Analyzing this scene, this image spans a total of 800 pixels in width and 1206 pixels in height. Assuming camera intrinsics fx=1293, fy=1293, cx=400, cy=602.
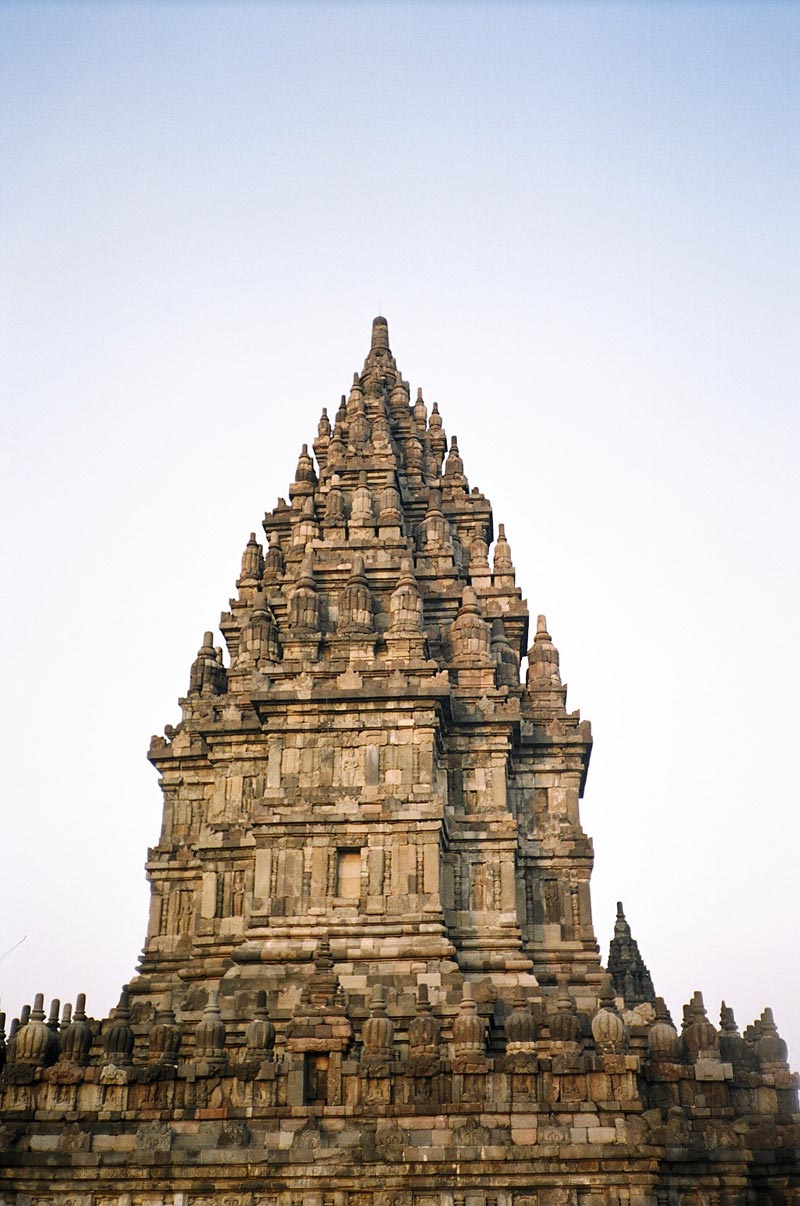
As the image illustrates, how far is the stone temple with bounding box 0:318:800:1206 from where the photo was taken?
24.2 meters

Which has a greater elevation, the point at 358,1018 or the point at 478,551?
the point at 478,551

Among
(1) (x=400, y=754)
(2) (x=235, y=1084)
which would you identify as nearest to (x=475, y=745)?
(1) (x=400, y=754)

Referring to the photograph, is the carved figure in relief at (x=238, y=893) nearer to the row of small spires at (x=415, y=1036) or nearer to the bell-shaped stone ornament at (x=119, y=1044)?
the row of small spires at (x=415, y=1036)

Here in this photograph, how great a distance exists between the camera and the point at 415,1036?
25.4 metres

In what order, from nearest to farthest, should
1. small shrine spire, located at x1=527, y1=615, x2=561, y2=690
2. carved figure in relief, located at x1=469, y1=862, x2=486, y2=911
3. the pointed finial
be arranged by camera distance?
carved figure in relief, located at x1=469, y1=862, x2=486, y2=911, small shrine spire, located at x1=527, y1=615, x2=561, y2=690, the pointed finial

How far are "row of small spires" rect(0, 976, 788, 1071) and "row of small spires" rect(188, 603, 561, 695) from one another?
10374mm

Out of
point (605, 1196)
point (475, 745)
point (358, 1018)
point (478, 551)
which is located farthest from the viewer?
point (478, 551)

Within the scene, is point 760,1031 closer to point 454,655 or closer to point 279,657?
point 454,655

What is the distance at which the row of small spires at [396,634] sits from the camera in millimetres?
35094

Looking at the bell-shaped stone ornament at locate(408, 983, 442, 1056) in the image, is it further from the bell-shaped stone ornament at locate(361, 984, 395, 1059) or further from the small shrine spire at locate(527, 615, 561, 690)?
the small shrine spire at locate(527, 615, 561, 690)

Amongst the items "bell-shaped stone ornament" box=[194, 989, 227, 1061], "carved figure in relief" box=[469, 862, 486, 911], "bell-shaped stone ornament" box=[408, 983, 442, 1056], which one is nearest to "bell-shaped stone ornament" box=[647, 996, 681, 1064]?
"bell-shaped stone ornament" box=[408, 983, 442, 1056]

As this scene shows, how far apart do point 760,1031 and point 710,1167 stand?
4793 mm

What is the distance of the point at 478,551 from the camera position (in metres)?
40.4

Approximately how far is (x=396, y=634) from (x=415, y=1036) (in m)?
12.0
